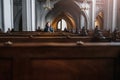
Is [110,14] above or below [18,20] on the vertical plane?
above

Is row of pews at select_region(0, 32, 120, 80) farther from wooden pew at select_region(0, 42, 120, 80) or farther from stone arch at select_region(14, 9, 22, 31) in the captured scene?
stone arch at select_region(14, 9, 22, 31)

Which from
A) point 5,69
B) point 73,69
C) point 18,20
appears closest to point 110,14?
point 18,20

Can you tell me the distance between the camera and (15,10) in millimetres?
23562

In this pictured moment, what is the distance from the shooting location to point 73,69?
8.37ft

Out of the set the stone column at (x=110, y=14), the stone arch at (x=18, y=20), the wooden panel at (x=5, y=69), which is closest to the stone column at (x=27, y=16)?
the stone column at (x=110, y=14)

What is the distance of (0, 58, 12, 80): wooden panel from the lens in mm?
2490

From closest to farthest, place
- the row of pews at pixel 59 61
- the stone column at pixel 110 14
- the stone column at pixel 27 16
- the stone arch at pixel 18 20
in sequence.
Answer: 1. the row of pews at pixel 59 61
2. the stone column at pixel 27 16
3. the stone column at pixel 110 14
4. the stone arch at pixel 18 20

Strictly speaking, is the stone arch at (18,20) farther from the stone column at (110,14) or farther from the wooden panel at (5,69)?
the wooden panel at (5,69)

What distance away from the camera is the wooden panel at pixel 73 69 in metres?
2.52

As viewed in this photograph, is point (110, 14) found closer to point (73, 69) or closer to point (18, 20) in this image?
point (18, 20)

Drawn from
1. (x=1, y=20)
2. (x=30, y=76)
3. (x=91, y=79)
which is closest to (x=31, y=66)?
(x=30, y=76)

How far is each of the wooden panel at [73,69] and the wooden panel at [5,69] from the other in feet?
0.77

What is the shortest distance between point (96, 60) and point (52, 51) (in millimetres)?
499

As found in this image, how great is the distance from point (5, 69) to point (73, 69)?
737mm
